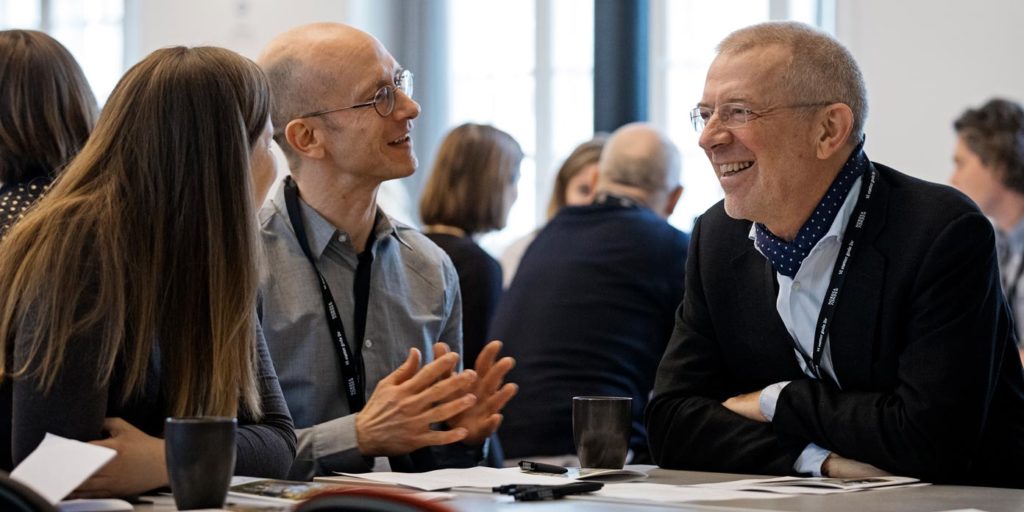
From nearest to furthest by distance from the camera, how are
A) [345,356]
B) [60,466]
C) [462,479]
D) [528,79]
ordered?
[60,466], [462,479], [345,356], [528,79]

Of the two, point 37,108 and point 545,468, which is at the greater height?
point 37,108

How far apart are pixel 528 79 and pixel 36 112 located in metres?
4.98

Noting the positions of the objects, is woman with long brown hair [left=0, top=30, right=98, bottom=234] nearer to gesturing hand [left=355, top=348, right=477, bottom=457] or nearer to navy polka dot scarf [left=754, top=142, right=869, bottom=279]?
gesturing hand [left=355, top=348, right=477, bottom=457]

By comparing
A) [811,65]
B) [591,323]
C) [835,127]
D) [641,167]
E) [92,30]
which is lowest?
[591,323]

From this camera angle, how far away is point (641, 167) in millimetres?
4152

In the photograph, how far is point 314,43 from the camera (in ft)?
9.21

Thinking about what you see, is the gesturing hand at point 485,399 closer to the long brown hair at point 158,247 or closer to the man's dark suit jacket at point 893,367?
the man's dark suit jacket at point 893,367

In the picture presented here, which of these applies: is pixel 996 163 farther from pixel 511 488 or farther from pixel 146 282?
pixel 146 282

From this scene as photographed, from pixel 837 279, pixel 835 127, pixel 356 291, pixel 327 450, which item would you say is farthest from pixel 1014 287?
pixel 327 450

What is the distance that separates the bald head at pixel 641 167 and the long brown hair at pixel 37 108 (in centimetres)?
192

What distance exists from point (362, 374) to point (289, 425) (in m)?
0.57

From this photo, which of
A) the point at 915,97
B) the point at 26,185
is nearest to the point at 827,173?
the point at 26,185

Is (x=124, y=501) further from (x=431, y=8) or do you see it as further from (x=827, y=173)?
(x=431, y=8)

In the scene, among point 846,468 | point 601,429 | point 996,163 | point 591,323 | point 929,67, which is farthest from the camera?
point 929,67
